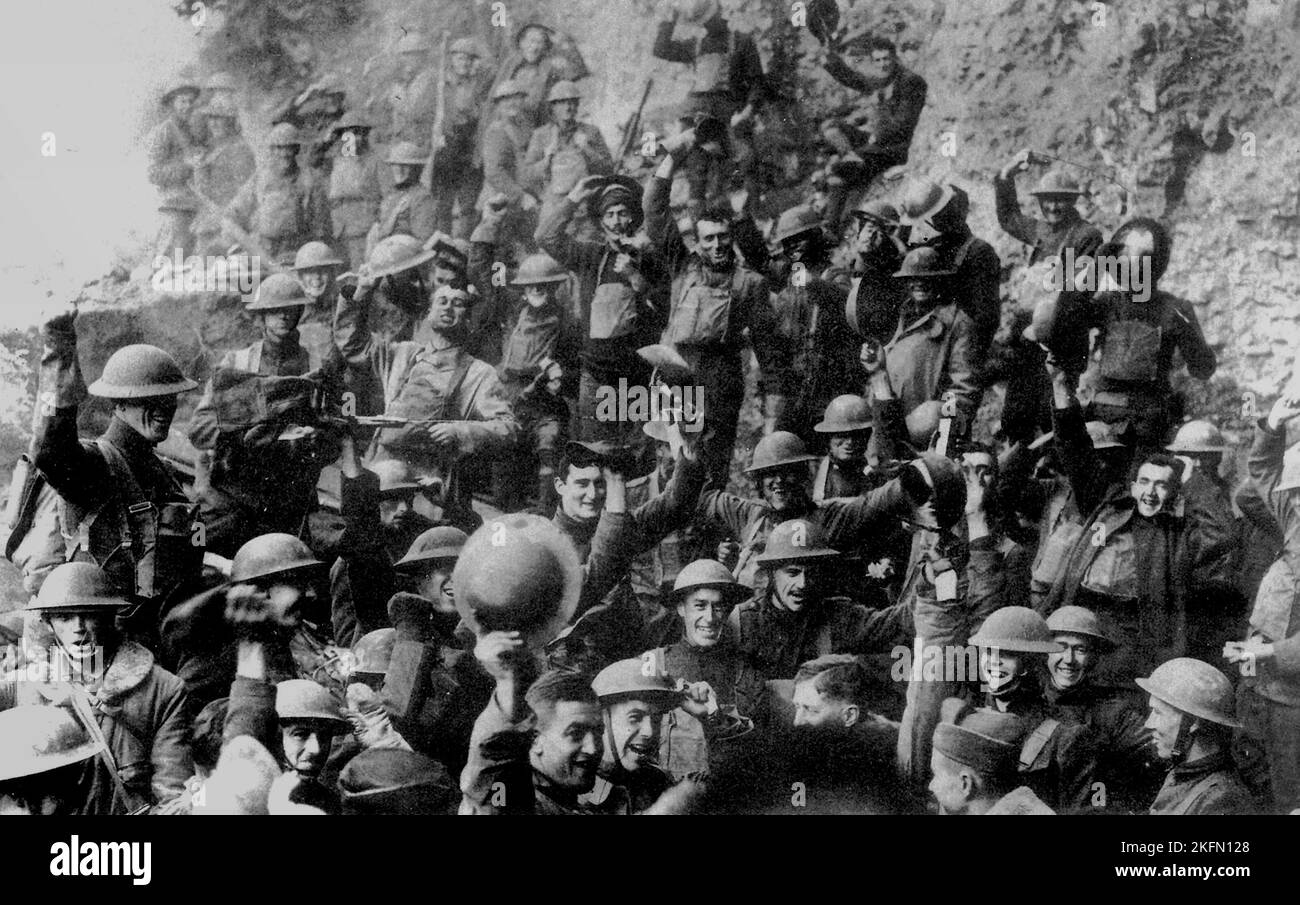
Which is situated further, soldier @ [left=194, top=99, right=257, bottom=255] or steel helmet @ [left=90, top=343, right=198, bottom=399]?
soldier @ [left=194, top=99, right=257, bottom=255]

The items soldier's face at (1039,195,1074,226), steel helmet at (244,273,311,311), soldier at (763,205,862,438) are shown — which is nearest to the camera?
steel helmet at (244,273,311,311)

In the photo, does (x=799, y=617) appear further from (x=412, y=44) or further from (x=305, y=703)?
(x=412, y=44)

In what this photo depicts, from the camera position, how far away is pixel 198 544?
827 cm

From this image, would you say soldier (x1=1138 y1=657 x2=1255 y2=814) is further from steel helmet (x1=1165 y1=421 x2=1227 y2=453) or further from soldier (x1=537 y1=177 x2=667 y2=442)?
soldier (x1=537 y1=177 x2=667 y2=442)

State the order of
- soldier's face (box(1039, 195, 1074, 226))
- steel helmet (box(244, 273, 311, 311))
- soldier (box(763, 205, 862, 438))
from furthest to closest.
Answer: soldier's face (box(1039, 195, 1074, 226)) < soldier (box(763, 205, 862, 438)) < steel helmet (box(244, 273, 311, 311))

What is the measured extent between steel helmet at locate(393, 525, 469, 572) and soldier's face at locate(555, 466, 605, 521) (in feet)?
1.75

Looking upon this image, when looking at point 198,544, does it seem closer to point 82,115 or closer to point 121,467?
point 121,467

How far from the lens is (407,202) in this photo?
27.6 feet

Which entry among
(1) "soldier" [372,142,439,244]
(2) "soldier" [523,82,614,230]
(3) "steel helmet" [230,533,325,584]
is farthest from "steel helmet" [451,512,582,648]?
(2) "soldier" [523,82,614,230]

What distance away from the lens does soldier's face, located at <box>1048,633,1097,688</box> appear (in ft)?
27.4

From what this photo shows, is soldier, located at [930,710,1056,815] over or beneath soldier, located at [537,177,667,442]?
beneath
